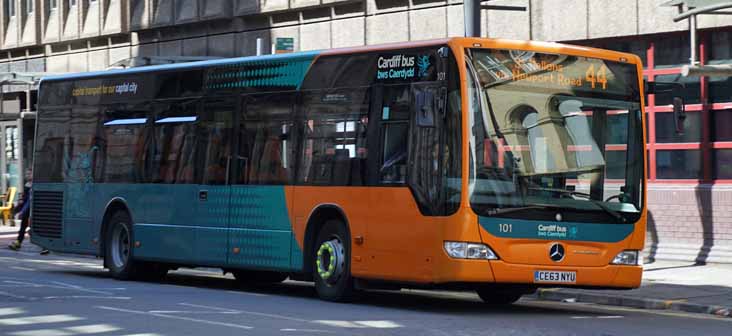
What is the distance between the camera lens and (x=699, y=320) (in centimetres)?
1574

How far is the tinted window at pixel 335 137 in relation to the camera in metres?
16.7

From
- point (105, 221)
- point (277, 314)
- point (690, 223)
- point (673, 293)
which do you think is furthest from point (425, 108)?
point (690, 223)

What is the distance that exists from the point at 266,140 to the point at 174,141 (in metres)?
2.39

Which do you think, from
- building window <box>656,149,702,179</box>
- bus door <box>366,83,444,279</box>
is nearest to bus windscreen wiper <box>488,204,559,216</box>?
bus door <box>366,83,444,279</box>

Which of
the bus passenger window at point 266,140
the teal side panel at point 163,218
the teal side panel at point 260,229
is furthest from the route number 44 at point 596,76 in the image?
the teal side panel at point 163,218

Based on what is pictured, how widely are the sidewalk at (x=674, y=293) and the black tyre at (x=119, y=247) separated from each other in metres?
5.86

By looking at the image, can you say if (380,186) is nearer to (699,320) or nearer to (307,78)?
(307,78)

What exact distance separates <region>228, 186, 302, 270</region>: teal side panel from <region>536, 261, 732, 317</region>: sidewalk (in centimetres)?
349

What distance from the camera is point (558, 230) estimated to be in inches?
614

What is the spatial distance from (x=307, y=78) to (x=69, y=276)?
19.5 feet

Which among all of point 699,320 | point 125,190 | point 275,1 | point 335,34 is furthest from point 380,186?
point 275,1

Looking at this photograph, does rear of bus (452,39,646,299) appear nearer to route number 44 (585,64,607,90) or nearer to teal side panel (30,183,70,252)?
route number 44 (585,64,607,90)

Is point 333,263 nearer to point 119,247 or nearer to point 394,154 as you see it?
point 394,154

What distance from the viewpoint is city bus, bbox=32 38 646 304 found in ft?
50.3
